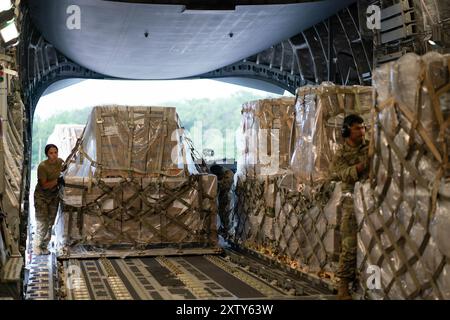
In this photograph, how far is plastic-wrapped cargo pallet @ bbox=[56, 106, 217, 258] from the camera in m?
9.59

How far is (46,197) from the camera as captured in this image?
10359 mm

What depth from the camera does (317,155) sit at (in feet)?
26.4

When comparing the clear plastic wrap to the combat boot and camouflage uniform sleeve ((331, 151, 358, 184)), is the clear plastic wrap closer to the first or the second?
camouflage uniform sleeve ((331, 151, 358, 184))

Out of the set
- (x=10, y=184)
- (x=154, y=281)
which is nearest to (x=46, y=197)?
(x=10, y=184)

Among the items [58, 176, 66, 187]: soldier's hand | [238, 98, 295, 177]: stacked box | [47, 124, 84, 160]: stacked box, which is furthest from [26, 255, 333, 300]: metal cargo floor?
[47, 124, 84, 160]: stacked box

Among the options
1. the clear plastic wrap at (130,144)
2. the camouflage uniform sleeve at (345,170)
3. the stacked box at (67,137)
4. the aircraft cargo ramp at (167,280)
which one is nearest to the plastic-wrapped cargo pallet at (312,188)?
the aircraft cargo ramp at (167,280)

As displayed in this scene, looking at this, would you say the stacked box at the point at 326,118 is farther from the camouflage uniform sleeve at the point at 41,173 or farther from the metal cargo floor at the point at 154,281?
the camouflage uniform sleeve at the point at 41,173

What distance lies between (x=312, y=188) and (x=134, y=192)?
2914 millimetres

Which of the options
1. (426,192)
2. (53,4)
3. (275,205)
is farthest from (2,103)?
(53,4)

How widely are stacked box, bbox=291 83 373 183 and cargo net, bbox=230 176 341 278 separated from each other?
28 centimetres

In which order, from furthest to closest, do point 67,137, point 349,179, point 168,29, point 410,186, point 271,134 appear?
point 67,137
point 168,29
point 271,134
point 349,179
point 410,186

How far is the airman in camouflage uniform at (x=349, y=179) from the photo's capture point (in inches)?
245

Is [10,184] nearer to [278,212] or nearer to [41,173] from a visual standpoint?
[41,173]
